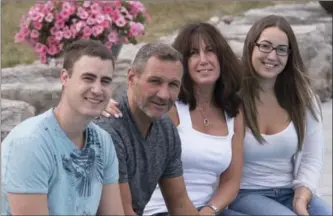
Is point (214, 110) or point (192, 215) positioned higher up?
point (214, 110)

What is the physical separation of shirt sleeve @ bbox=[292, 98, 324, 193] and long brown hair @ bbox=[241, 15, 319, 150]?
38 mm

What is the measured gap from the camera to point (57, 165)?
85.6 inches

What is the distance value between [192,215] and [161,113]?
0.50 metres

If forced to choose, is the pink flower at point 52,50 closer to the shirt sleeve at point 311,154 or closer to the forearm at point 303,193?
the shirt sleeve at point 311,154

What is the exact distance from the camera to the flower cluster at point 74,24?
484 centimetres

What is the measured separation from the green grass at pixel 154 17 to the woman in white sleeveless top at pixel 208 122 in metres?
2.61

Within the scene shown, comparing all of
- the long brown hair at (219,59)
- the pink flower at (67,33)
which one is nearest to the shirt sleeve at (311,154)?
the long brown hair at (219,59)

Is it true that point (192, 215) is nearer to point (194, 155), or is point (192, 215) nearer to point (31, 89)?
point (194, 155)

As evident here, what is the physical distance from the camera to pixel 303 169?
3273mm

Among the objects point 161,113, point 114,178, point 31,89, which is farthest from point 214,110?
point 31,89

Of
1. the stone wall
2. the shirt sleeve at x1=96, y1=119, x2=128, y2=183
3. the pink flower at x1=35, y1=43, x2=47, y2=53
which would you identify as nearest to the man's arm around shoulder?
the shirt sleeve at x1=96, y1=119, x2=128, y2=183

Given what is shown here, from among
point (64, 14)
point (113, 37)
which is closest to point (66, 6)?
point (64, 14)

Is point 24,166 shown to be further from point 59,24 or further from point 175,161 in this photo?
point 59,24

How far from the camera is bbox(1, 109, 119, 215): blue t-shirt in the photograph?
211cm
